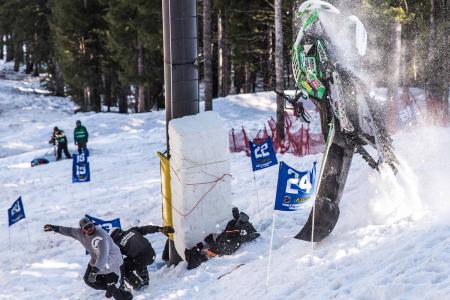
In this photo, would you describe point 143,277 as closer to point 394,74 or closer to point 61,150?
point 61,150

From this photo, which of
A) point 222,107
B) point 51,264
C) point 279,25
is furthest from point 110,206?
point 222,107

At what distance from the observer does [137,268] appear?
304 inches

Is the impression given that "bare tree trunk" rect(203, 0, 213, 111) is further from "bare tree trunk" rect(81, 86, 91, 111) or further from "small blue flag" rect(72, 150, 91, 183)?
"bare tree trunk" rect(81, 86, 91, 111)

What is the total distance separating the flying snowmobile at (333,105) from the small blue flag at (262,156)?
124 inches

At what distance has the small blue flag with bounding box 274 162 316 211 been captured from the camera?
255 inches

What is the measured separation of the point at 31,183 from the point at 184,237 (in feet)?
30.5

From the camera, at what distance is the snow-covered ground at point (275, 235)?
18.1ft

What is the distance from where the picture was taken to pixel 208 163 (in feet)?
26.7

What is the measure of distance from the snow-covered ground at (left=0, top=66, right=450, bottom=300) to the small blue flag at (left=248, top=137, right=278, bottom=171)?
2.32ft

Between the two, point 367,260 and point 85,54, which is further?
point 85,54

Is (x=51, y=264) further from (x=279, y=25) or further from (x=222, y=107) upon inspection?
(x=222, y=107)

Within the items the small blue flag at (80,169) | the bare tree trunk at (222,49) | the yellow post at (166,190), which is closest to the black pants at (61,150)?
the small blue flag at (80,169)

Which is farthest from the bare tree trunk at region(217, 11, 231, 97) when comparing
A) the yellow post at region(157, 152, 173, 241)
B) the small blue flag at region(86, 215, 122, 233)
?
the yellow post at region(157, 152, 173, 241)

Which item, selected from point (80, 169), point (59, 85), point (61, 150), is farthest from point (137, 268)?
point (59, 85)
